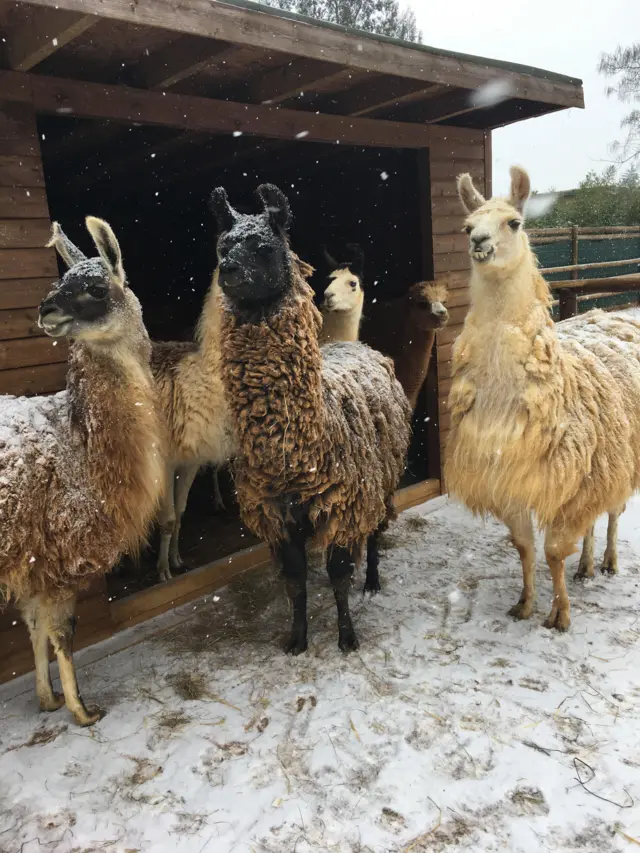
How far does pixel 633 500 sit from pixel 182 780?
165 inches

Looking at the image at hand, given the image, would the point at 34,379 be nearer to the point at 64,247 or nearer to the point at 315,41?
the point at 64,247

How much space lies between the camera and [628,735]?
239 cm

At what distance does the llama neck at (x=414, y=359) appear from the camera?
16.5 feet

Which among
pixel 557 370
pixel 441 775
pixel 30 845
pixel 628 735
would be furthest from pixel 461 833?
pixel 557 370

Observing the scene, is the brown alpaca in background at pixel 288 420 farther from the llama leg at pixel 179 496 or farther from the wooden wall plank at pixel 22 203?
the llama leg at pixel 179 496

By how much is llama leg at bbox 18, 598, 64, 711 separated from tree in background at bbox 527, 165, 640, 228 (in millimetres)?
16209

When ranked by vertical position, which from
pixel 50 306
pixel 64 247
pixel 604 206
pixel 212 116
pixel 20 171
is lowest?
pixel 50 306

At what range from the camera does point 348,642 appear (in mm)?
3154

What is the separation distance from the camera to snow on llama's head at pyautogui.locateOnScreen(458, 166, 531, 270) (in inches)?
107

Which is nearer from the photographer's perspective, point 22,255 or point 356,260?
point 22,255

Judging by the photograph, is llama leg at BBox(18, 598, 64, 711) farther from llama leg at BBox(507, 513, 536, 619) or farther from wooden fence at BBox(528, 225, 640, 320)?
wooden fence at BBox(528, 225, 640, 320)

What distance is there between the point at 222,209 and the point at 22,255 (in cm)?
111

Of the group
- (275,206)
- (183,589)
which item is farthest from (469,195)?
(183,589)

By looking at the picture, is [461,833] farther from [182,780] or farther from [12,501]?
[12,501]
